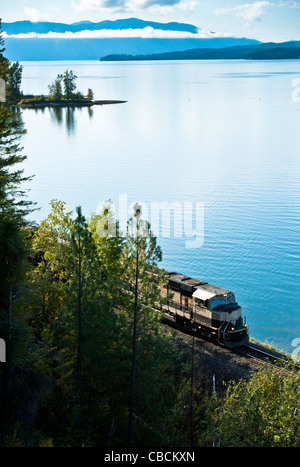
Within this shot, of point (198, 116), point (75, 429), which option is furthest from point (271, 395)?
point (198, 116)

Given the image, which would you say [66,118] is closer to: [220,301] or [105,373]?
[220,301]

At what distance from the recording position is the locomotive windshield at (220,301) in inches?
1426

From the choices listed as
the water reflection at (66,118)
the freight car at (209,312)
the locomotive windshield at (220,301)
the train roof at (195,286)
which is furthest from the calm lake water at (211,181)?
the train roof at (195,286)

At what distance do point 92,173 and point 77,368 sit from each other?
251ft

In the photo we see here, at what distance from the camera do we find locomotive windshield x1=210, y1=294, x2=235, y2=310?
119ft

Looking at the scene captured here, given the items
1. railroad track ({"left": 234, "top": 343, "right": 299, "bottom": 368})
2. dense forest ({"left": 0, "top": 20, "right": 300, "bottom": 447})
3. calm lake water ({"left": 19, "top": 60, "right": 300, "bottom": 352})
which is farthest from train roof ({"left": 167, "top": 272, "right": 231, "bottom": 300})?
calm lake water ({"left": 19, "top": 60, "right": 300, "bottom": 352})

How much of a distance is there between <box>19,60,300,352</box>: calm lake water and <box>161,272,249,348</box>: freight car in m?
10.9

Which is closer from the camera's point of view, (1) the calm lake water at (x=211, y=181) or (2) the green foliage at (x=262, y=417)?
(2) the green foliage at (x=262, y=417)

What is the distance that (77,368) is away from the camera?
86.2 feet

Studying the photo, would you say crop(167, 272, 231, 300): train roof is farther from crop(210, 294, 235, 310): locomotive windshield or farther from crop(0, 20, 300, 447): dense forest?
crop(0, 20, 300, 447): dense forest

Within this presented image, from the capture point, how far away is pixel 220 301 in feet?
120

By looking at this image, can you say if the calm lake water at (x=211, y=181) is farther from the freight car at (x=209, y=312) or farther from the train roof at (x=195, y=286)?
the train roof at (x=195, y=286)

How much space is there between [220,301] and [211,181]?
5786cm

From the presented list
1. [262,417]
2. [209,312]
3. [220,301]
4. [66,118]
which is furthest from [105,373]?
[66,118]
